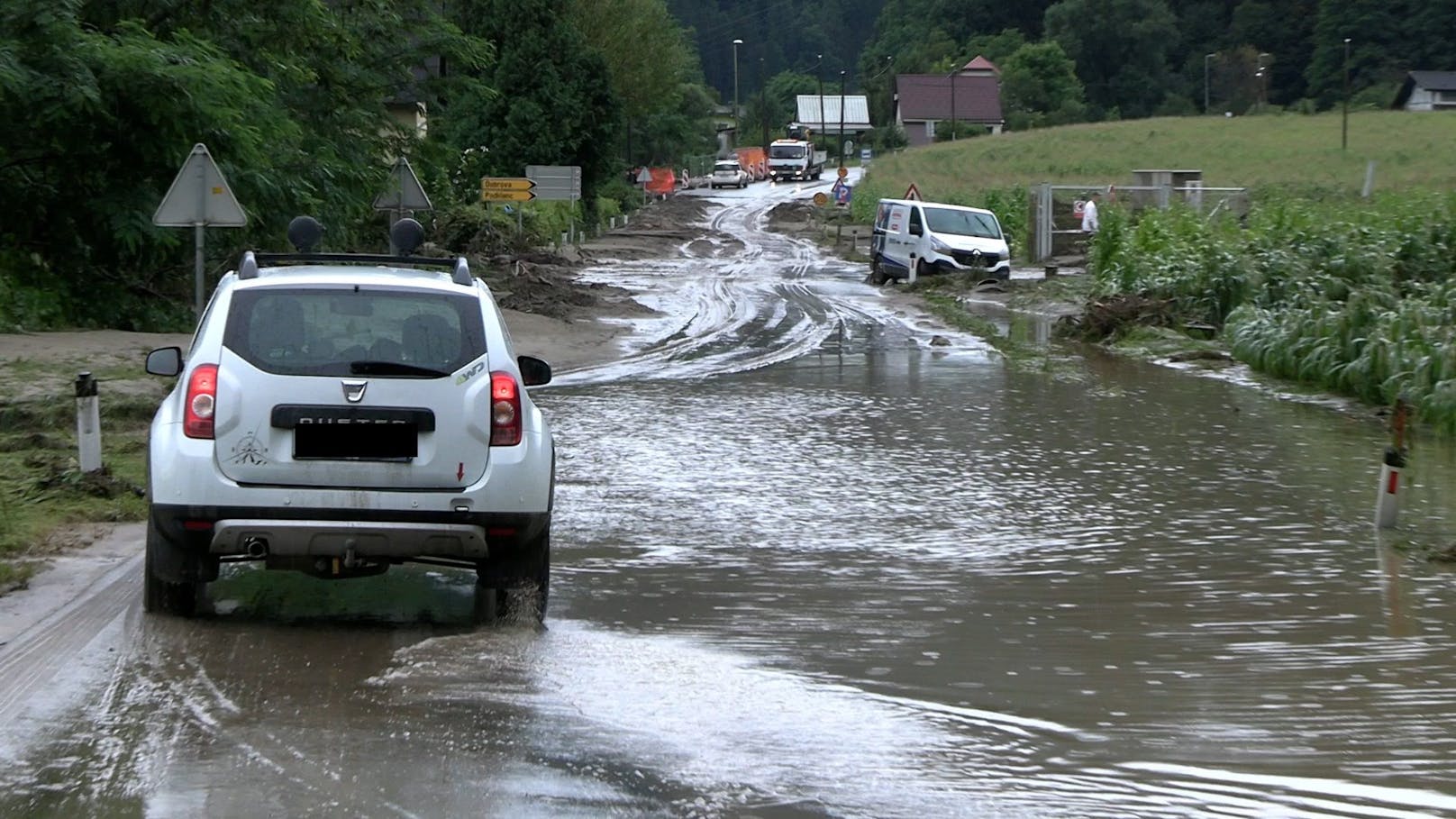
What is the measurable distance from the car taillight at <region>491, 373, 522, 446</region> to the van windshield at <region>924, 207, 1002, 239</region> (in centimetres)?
2801

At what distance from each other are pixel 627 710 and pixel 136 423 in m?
8.31

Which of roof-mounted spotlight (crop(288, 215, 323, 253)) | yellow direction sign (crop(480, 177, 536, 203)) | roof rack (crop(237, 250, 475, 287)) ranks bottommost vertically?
roof rack (crop(237, 250, 475, 287))

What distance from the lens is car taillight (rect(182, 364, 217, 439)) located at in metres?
6.84

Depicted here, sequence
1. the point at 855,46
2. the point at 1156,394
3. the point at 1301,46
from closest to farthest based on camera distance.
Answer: the point at 1156,394, the point at 1301,46, the point at 855,46

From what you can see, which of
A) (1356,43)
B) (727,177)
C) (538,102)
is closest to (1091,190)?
(538,102)

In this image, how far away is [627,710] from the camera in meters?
6.18

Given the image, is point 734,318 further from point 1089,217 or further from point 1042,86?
point 1042,86

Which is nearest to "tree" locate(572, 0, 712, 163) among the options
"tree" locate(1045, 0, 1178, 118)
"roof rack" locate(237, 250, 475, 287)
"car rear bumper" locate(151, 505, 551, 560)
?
"tree" locate(1045, 0, 1178, 118)

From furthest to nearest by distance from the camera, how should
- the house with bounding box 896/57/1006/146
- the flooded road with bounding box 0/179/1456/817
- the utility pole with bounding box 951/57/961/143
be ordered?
the house with bounding box 896/57/1006/146, the utility pole with bounding box 951/57/961/143, the flooded road with bounding box 0/179/1456/817

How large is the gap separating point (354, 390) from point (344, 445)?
24 cm

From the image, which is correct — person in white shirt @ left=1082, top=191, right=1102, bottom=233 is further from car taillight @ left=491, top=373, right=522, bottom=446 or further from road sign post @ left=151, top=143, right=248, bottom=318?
car taillight @ left=491, top=373, right=522, bottom=446

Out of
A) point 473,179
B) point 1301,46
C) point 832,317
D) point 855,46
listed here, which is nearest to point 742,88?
point 855,46

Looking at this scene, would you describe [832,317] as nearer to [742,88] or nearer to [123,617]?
[123,617]

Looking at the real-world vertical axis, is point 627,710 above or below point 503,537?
below
